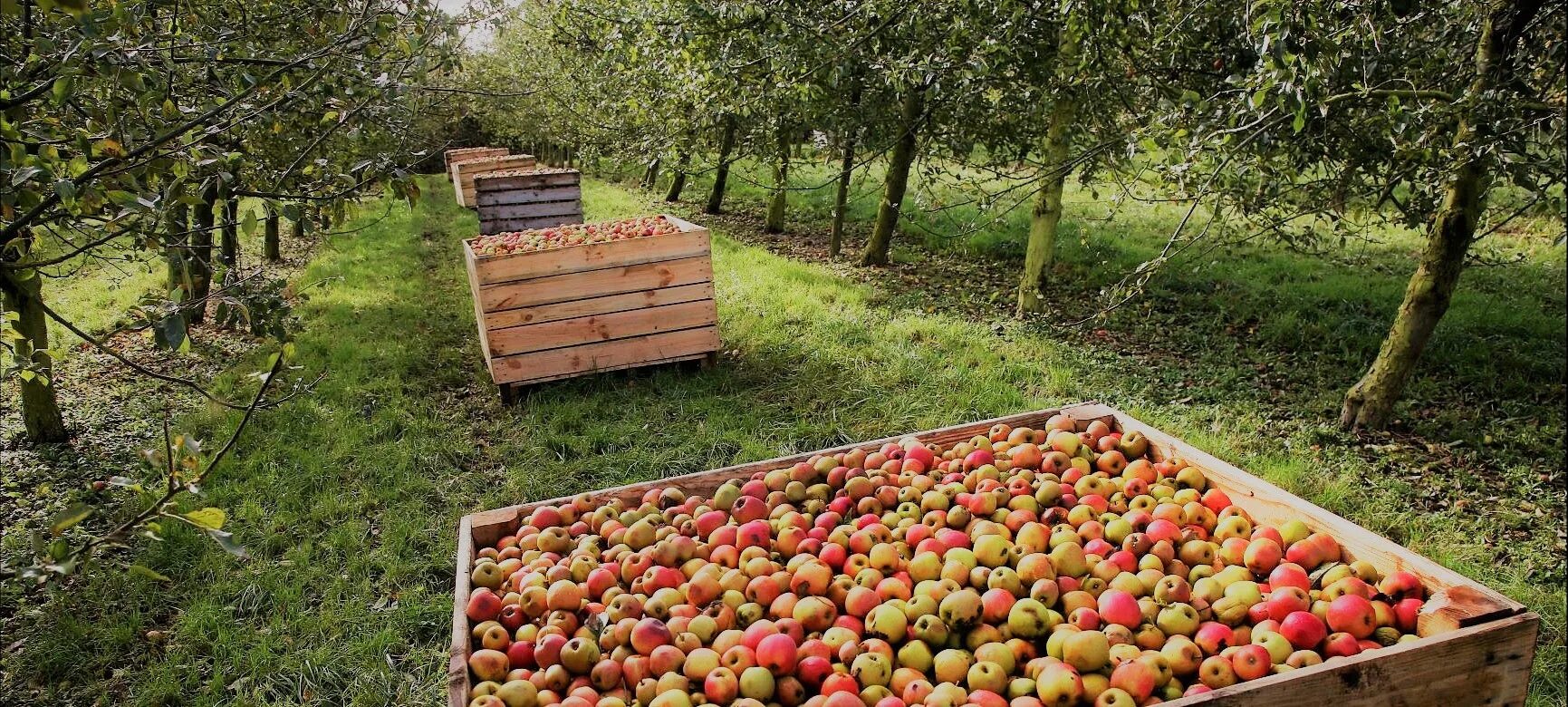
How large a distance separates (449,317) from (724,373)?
12.7 feet

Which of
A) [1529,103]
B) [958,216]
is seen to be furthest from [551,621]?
[958,216]

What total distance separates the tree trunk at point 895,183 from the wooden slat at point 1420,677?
7.98 m

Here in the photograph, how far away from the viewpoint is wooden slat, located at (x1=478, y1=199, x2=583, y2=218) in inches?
501

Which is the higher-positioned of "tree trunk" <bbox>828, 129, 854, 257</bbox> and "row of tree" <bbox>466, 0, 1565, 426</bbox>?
"row of tree" <bbox>466, 0, 1565, 426</bbox>

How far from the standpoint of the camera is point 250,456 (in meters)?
5.48

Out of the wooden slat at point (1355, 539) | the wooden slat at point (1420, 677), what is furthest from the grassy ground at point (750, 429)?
the wooden slat at point (1420, 677)

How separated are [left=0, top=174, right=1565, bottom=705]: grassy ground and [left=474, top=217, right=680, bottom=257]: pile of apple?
1.06 meters

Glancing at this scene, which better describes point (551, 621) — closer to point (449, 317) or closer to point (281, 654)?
point (281, 654)

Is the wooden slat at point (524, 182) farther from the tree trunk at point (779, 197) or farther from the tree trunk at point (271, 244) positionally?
the tree trunk at point (779, 197)

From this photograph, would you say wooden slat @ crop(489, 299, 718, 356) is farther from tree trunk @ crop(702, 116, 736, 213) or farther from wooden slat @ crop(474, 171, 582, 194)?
tree trunk @ crop(702, 116, 736, 213)

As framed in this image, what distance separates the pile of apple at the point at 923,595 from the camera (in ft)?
6.69

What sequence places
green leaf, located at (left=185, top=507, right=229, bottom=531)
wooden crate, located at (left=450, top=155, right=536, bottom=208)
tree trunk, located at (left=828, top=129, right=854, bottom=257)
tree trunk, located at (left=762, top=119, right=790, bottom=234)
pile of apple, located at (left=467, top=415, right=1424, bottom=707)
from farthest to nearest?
wooden crate, located at (left=450, top=155, right=536, bottom=208) < tree trunk, located at (left=762, top=119, right=790, bottom=234) < tree trunk, located at (left=828, top=129, right=854, bottom=257) < pile of apple, located at (left=467, top=415, right=1424, bottom=707) < green leaf, located at (left=185, top=507, right=229, bottom=531)

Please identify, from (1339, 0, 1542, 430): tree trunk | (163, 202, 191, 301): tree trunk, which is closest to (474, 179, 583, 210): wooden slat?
(163, 202, 191, 301): tree trunk

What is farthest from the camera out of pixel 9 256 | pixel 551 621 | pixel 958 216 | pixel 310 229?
pixel 958 216
